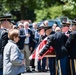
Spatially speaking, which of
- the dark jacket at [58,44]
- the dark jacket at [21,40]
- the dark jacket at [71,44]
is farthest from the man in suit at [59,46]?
the dark jacket at [21,40]

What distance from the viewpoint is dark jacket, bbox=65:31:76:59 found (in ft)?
A: 37.9

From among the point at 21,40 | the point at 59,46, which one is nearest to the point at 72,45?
the point at 59,46

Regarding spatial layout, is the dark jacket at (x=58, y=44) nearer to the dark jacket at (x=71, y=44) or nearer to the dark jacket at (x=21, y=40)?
the dark jacket at (x=71, y=44)

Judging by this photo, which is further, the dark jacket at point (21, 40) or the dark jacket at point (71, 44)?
the dark jacket at point (21, 40)

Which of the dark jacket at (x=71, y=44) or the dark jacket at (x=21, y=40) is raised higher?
the dark jacket at (x=21, y=40)

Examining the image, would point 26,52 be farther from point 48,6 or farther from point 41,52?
point 48,6

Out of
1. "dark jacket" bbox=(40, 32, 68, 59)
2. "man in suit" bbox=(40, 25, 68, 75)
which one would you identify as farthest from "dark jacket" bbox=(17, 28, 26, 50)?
"dark jacket" bbox=(40, 32, 68, 59)

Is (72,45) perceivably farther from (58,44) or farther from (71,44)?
(58,44)

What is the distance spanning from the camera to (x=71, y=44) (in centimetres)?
1162

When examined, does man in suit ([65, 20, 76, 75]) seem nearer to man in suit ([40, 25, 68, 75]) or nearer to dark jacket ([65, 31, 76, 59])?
dark jacket ([65, 31, 76, 59])

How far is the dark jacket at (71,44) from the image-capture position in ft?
37.9

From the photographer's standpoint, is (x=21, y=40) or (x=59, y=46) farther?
(x=21, y=40)

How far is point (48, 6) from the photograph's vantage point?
153 feet

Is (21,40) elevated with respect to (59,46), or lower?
elevated
